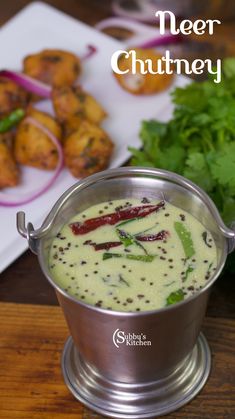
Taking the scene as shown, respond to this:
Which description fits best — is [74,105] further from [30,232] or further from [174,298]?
[174,298]

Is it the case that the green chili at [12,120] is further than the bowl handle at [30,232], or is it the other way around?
the green chili at [12,120]

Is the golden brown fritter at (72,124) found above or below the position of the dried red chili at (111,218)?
below

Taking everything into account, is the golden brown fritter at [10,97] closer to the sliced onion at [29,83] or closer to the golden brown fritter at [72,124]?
the sliced onion at [29,83]

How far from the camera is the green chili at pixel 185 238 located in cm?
150

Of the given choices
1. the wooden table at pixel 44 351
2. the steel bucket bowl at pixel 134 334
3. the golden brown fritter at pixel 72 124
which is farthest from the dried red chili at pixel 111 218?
the golden brown fritter at pixel 72 124

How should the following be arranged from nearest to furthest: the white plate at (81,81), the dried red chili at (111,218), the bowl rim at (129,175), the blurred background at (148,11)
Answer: the bowl rim at (129,175) → the dried red chili at (111,218) → the white plate at (81,81) → the blurred background at (148,11)

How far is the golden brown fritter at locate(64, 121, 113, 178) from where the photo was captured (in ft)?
6.89

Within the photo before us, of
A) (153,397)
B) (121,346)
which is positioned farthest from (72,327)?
(153,397)

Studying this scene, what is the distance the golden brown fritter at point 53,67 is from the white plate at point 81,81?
8 cm

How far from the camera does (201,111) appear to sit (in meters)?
2.03

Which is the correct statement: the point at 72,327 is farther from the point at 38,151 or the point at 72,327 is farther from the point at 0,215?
the point at 38,151

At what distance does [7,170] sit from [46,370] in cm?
66

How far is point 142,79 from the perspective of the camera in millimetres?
2336

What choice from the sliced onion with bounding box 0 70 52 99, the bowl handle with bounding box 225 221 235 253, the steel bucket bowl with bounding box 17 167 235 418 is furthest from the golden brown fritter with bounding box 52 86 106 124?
the bowl handle with bounding box 225 221 235 253
